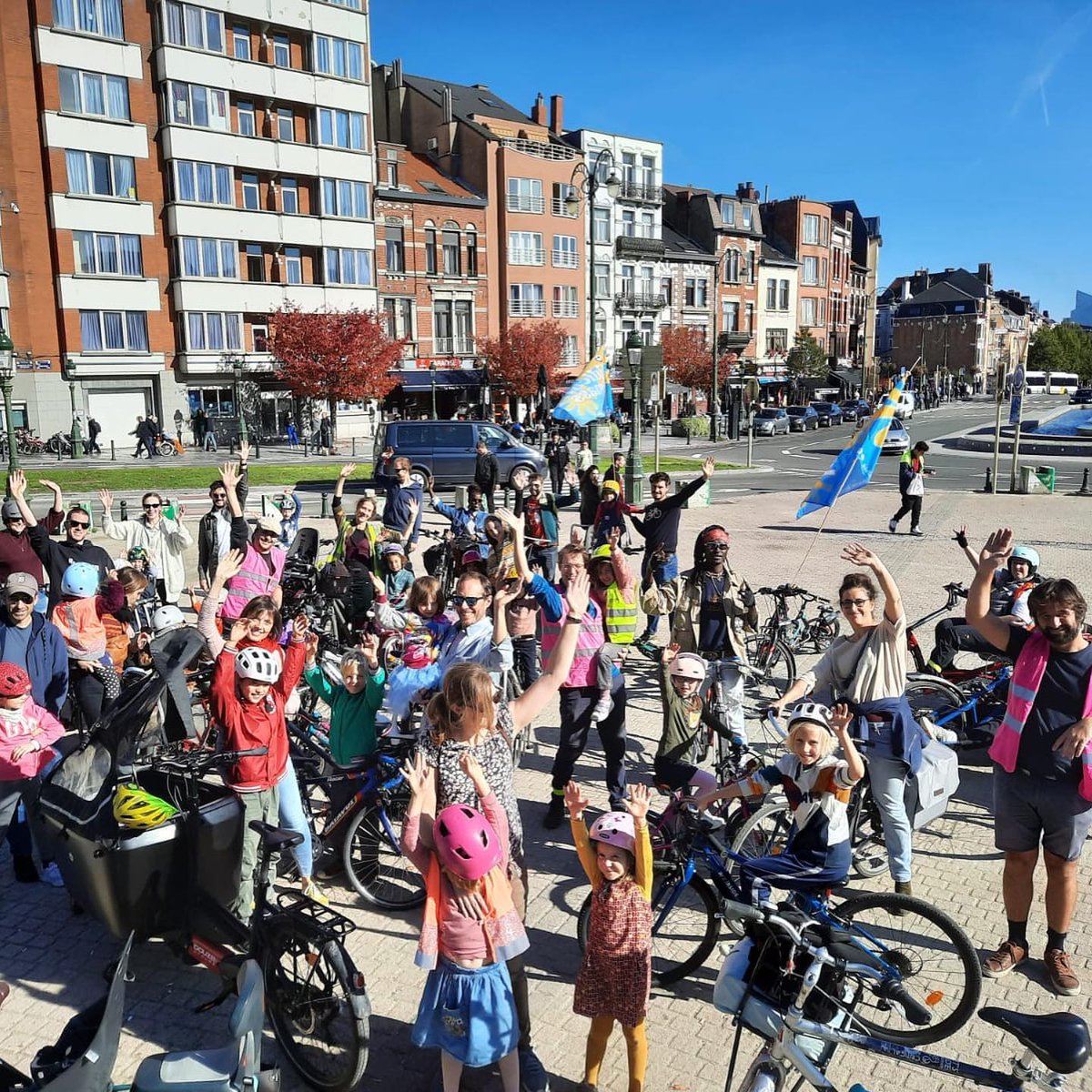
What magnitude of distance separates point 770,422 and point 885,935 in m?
49.1

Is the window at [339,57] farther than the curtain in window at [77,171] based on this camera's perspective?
Yes

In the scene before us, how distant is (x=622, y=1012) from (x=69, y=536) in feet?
23.0

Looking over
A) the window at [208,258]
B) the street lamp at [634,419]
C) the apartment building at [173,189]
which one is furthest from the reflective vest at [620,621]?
the window at [208,258]

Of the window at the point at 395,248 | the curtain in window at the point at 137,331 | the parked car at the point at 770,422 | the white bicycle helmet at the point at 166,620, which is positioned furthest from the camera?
the parked car at the point at 770,422

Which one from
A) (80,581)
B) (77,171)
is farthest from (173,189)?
(80,581)

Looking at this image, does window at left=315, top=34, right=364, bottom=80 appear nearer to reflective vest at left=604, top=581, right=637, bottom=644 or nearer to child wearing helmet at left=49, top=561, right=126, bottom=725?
child wearing helmet at left=49, top=561, right=126, bottom=725

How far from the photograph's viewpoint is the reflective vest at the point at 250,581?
858 centimetres

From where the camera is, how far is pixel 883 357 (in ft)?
363

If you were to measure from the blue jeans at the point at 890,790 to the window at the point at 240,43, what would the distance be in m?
44.8

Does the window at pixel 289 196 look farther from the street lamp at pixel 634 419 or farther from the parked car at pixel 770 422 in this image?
the street lamp at pixel 634 419

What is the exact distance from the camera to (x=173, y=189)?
40406 millimetres

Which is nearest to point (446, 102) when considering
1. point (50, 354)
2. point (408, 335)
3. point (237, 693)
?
point (408, 335)

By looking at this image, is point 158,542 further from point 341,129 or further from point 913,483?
point 341,129

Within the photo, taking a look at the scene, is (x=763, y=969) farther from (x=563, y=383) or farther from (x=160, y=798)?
(x=563, y=383)
